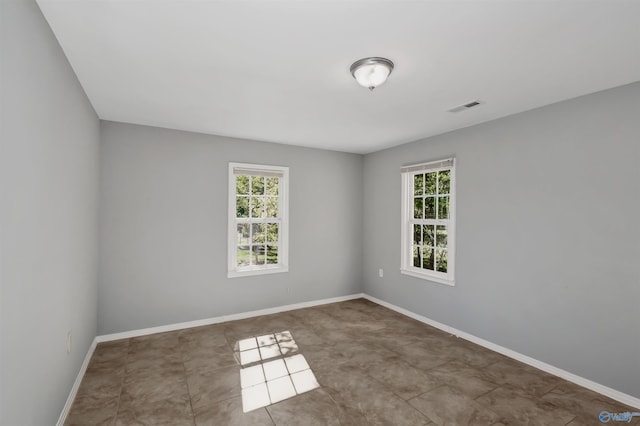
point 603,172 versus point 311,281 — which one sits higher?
point 603,172

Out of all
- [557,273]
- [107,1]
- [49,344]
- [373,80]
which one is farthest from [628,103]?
[49,344]

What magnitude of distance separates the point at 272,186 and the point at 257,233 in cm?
74

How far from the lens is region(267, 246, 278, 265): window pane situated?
186 inches

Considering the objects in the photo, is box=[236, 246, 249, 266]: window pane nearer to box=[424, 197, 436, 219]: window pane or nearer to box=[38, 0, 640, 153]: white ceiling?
box=[38, 0, 640, 153]: white ceiling

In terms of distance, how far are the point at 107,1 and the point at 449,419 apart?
3.32 m

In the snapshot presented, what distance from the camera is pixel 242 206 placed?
4461 mm

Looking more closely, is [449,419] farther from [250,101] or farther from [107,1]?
[107,1]

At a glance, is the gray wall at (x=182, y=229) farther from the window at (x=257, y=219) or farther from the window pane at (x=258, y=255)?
the window pane at (x=258, y=255)

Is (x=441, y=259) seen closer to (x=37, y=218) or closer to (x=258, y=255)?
(x=258, y=255)

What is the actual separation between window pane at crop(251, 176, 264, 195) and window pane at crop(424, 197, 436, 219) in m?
2.36

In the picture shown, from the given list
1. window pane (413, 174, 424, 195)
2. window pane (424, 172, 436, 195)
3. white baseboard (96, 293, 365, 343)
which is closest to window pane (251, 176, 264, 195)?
white baseboard (96, 293, 365, 343)

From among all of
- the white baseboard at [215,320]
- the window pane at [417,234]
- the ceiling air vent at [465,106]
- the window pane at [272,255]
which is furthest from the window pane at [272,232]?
the ceiling air vent at [465,106]

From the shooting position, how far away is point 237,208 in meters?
4.43

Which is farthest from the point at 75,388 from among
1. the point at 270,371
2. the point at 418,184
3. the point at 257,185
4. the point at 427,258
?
the point at 418,184
